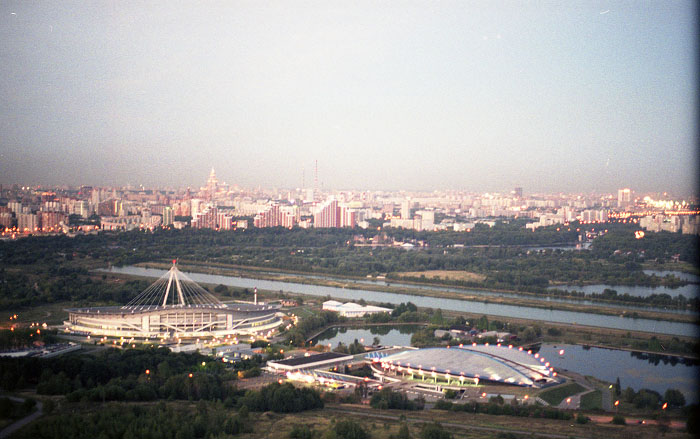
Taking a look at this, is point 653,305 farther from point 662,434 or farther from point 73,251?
point 73,251

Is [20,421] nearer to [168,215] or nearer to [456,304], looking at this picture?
[456,304]

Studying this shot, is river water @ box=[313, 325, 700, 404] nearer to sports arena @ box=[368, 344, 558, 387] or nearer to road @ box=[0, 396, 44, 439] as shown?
sports arena @ box=[368, 344, 558, 387]

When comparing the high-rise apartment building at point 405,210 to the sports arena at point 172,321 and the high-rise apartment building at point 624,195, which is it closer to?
the high-rise apartment building at point 624,195

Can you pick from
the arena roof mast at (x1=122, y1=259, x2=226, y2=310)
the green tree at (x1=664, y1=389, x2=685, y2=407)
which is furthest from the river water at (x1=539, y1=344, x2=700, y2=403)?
the arena roof mast at (x1=122, y1=259, x2=226, y2=310)

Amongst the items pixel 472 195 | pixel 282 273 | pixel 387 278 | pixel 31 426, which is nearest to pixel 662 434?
pixel 31 426

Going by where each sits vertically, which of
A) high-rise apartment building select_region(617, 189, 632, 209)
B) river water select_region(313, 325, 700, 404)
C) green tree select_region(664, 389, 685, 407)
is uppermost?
high-rise apartment building select_region(617, 189, 632, 209)
